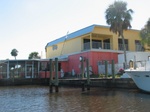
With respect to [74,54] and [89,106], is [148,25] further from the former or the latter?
[89,106]

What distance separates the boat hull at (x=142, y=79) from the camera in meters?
19.0

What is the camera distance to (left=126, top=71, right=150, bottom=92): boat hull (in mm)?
18953

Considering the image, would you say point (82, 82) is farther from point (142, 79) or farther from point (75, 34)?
point (75, 34)

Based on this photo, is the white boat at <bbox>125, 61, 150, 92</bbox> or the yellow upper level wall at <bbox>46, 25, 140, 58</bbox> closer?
the white boat at <bbox>125, 61, 150, 92</bbox>

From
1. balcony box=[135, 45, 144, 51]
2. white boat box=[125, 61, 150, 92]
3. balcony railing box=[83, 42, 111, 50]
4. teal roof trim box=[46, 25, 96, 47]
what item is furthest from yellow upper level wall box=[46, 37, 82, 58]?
white boat box=[125, 61, 150, 92]

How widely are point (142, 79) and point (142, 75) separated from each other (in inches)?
14.0

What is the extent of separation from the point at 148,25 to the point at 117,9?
15.5 feet

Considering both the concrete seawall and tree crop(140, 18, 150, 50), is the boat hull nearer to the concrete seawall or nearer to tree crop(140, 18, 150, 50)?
the concrete seawall

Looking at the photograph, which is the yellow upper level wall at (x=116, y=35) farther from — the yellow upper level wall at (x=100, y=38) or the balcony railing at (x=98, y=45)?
the balcony railing at (x=98, y=45)

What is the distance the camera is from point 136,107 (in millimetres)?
13547

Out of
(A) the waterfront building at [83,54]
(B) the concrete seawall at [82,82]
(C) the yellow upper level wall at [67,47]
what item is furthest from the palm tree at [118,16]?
(B) the concrete seawall at [82,82]

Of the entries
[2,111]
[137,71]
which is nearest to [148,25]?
[137,71]

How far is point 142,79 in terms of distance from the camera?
63.8 ft

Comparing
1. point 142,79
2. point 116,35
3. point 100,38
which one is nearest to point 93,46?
point 100,38
